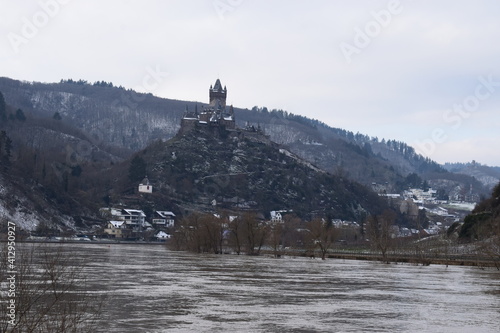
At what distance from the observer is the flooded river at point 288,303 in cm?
3706

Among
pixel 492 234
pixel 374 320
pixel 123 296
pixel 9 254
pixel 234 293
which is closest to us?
pixel 9 254

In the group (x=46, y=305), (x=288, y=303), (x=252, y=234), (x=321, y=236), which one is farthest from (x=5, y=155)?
(x=46, y=305)

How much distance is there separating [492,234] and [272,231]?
1636 inches

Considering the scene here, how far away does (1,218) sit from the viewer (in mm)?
137625

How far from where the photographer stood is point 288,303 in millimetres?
46469

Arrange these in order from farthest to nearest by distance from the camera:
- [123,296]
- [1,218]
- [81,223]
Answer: [81,223], [1,218], [123,296]

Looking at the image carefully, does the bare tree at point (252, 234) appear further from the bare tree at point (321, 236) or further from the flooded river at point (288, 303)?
the flooded river at point (288, 303)

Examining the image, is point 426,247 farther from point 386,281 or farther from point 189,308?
point 189,308

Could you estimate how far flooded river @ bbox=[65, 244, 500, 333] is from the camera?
37062mm

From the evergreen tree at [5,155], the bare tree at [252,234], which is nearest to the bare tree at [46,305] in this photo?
the bare tree at [252,234]

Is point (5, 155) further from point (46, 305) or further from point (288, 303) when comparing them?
point (46, 305)

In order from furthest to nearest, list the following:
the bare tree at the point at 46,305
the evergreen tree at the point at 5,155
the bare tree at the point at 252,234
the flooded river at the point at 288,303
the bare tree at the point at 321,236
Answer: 1. the evergreen tree at the point at 5,155
2. the bare tree at the point at 252,234
3. the bare tree at the point at 321,236
4. the flooded river at the point at 288,303
5. the bare tree at the point at 46,305

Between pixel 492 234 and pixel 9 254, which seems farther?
pixel 492 234

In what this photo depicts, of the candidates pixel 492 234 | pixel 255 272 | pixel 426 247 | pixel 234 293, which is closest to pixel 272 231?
pixel 426 247
